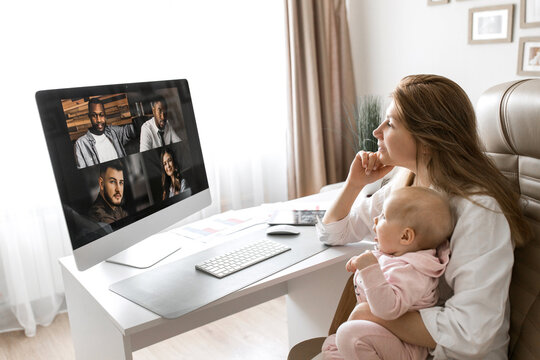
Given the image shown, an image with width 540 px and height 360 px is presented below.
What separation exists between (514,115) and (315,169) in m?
2.08

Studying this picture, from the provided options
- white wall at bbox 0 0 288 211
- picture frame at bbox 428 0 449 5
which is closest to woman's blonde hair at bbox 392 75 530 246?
picture frame at bbox 428 0 449 5

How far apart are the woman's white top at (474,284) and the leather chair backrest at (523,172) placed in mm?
117

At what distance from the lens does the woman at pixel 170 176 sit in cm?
177

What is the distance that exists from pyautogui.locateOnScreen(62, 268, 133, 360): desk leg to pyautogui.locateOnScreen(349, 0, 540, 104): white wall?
221cm

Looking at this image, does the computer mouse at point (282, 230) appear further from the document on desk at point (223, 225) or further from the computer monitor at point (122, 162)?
the computer monitor at point (122, 162)

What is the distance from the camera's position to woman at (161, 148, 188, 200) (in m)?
1.77

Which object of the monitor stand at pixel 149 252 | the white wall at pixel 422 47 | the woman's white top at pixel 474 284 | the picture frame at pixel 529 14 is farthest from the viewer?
the white wall at pixel 422 47

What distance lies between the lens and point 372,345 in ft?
4.42

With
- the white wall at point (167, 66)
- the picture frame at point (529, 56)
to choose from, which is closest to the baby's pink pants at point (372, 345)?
the picture frame at point (529, 56)

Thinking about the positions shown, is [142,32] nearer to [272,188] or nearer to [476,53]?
[272,188]

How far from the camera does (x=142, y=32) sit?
2.95m

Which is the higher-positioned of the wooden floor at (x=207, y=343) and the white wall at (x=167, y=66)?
the white wall at (x=167, y=66)

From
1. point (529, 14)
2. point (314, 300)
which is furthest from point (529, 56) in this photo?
point (314, 300)

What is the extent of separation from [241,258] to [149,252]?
1.11 ft
